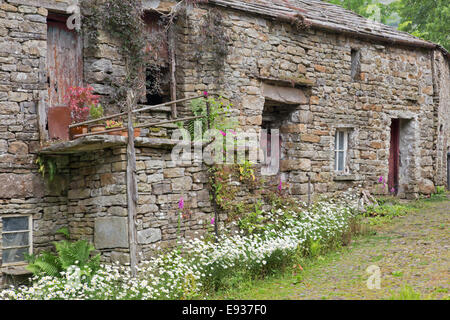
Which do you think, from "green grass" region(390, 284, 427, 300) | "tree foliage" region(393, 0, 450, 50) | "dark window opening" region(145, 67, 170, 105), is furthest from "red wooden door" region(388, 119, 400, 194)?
"green grass" region(390, 284, 427, 300)

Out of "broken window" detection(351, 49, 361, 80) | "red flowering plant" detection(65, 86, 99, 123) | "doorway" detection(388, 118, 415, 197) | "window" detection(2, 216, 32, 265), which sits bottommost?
"window" detection(2, 216, 32, 265)

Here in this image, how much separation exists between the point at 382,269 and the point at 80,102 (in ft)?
17.5

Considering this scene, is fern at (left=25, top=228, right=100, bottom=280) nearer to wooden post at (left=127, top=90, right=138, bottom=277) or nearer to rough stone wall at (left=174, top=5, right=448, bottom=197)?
wooden post at (left=127, top=90, right=138, bottom=277)

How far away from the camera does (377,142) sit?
39.5 ft

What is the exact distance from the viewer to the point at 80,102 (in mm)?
7914

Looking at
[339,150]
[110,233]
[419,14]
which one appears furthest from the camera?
[419,14]

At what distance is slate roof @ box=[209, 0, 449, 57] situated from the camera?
31.6 ft

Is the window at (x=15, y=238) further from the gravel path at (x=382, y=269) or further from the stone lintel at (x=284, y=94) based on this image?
the stone lintel at (x=284, y=94)

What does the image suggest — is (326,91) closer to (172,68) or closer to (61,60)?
(172,68)

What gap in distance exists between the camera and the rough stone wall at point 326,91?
9.30m

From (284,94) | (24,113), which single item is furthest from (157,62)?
(284,94)

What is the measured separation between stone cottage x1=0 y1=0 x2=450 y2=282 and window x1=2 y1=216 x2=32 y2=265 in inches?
0.6

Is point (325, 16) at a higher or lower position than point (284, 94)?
higher

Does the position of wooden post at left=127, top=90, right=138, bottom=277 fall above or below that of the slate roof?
below
